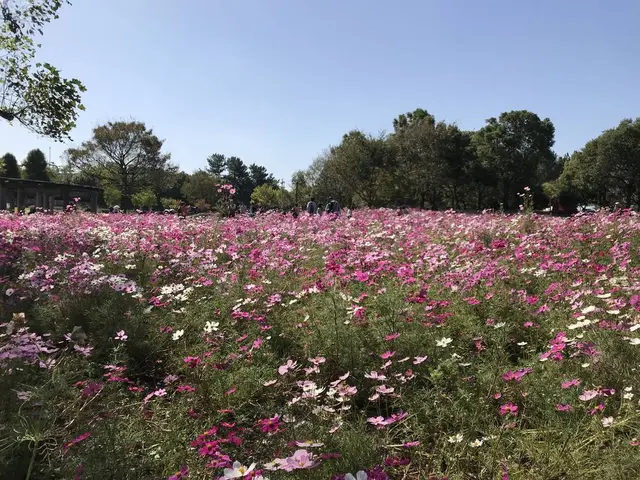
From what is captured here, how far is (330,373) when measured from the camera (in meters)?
2.92

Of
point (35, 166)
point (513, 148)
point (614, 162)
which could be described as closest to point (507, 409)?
point (614, 162)

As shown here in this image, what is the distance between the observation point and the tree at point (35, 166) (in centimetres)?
5688

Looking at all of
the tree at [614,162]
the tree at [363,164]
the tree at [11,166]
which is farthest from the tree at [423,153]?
the tree at [11,166]

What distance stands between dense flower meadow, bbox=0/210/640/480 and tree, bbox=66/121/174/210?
124ft

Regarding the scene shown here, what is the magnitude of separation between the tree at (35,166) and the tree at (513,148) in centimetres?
5515

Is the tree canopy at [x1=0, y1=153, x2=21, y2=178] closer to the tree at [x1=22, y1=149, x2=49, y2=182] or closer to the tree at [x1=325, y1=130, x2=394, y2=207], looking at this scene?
the tree at [x1=22, y1=149, x2=49, y2=182]

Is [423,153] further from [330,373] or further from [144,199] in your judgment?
[144,199]

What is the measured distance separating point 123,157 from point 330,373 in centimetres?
4212

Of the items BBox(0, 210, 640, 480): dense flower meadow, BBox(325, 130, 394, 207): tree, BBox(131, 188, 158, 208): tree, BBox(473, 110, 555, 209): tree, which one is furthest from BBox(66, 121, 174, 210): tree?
BBox(0, 210, 640, 480): dense flower meadow

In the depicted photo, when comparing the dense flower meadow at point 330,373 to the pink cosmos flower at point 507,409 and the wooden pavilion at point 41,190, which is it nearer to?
the pink cosmos flower at point 507,409

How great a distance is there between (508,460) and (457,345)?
3.82ft

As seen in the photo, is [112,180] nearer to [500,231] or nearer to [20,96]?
[20,96]

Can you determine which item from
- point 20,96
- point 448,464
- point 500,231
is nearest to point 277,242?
point 500,231

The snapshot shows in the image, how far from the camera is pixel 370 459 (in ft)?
6.35
